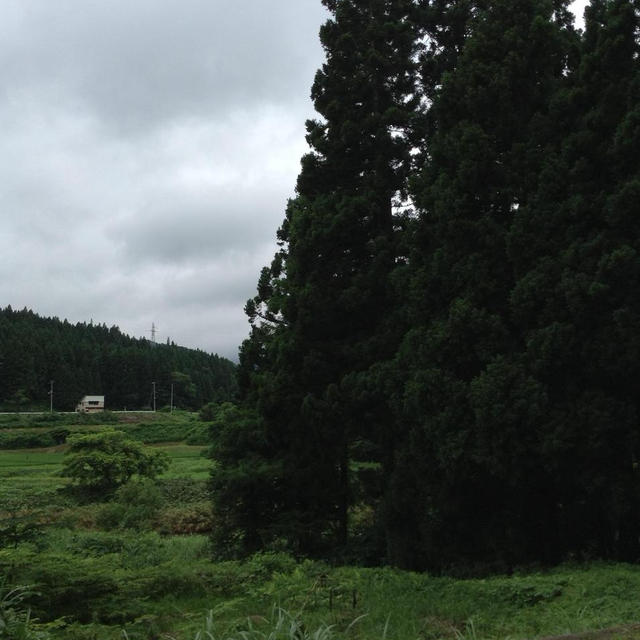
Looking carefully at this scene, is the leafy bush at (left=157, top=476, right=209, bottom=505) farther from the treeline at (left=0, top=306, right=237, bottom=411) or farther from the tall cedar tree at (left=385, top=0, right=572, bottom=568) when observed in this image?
the treeline at (left=0, top=306, right=237, bottom=411)

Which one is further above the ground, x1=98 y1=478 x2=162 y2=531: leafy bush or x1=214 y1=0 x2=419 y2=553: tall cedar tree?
x1=214 y1=0 x2=419 y2=553: tall cedar tree

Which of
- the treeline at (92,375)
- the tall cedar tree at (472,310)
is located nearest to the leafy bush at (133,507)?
the tall cedar tree at (472,310)

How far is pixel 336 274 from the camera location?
13.0 metres

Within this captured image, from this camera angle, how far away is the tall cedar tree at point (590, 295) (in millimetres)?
8625

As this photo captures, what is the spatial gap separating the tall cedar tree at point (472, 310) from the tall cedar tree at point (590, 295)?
432 mm

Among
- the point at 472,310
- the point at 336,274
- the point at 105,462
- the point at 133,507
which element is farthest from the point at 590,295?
the point at 105,462

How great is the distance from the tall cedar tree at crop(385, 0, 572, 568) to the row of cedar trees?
1.4 inches

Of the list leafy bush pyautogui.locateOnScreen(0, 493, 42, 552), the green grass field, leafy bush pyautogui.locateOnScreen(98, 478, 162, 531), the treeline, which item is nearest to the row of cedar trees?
the green grass field

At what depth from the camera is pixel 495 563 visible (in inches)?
391

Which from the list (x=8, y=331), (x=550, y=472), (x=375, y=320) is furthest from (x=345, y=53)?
(x=8, y=331)

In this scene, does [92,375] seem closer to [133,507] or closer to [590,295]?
[133,507]

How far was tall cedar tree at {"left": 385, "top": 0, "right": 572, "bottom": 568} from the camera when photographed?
31.2 feet

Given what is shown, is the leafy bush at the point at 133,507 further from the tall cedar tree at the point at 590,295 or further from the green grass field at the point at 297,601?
the tall cedar tree at the point at 590,295

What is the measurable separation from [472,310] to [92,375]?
8594cm
